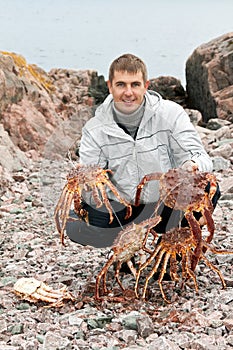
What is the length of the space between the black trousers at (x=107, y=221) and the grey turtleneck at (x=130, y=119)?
48 centimetres

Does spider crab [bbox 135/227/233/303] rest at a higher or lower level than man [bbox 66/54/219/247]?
lower

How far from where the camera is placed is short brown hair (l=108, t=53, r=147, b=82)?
3.76 m

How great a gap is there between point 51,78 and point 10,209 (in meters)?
6.00

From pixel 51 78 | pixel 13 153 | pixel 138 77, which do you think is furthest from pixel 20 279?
pixel 51 78

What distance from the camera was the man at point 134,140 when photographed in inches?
149

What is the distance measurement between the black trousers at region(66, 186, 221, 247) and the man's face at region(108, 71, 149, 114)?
0.61m

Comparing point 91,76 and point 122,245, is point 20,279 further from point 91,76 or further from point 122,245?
point 91,76

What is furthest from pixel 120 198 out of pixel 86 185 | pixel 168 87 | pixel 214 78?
pixel 168 87

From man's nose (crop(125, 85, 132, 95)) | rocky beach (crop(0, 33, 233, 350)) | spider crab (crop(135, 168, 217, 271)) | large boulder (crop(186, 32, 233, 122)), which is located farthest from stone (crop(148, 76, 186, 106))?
spider crab (crop(135, 168, 217, 271))

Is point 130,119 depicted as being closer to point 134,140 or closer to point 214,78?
point 134,140

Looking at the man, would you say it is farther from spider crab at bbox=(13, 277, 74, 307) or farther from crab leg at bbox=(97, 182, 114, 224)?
spider crab at bbox=(13, 277, 74, 307)

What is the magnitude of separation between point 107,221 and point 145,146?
21.5 inches

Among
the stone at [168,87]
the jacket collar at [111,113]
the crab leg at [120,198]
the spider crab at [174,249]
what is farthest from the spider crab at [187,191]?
the stone at [168,87]

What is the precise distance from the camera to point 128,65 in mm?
3760
